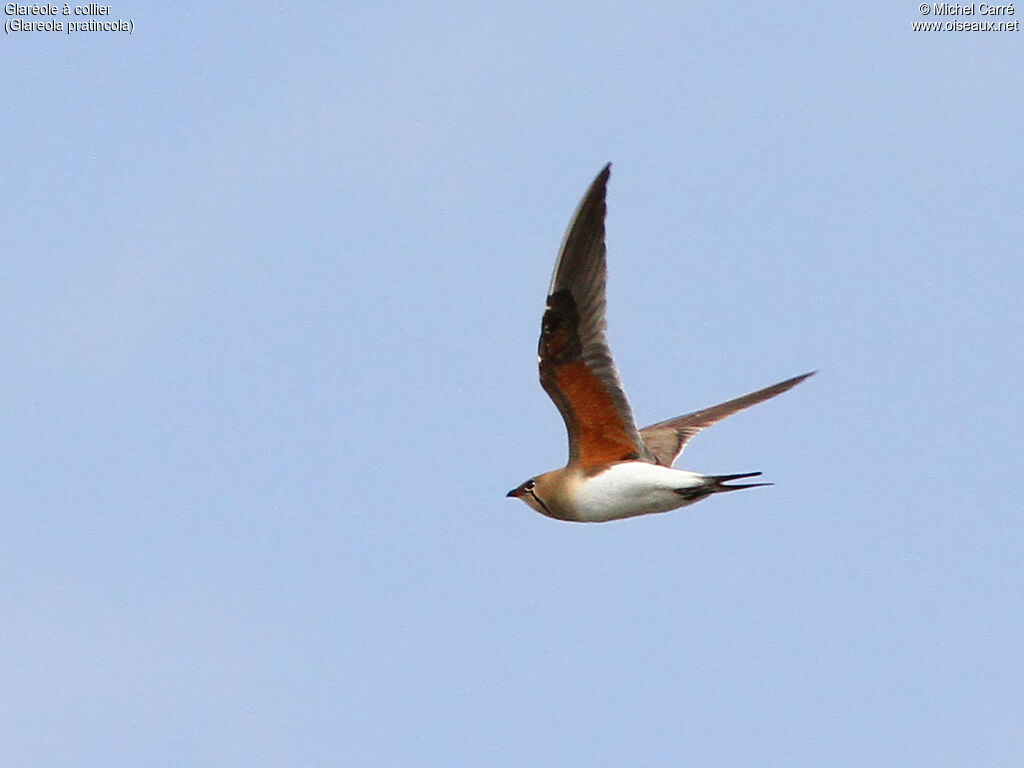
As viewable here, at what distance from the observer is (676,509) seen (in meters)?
15.9

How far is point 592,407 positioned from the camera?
1598cm

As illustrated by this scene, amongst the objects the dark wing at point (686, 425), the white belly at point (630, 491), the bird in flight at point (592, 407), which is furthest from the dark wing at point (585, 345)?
the dark wing at point (686, 425)

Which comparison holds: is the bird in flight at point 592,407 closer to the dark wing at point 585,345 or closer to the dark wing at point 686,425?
the dark wing at point 585,345

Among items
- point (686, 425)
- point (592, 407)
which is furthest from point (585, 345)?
point (686, 425)

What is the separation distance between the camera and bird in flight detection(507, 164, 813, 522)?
15.5m

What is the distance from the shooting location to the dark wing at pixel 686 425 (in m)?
17.8

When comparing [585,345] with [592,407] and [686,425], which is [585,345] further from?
[686,425]

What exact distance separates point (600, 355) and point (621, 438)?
0.80 m

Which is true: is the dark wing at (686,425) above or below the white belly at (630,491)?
above

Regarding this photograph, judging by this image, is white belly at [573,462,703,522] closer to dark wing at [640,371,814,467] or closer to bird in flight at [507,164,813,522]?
bird in flight at [507,164,813,522]

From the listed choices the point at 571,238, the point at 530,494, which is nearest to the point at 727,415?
the point at 530,494

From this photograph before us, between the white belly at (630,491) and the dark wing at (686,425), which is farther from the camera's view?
the dark wing at (686,425)

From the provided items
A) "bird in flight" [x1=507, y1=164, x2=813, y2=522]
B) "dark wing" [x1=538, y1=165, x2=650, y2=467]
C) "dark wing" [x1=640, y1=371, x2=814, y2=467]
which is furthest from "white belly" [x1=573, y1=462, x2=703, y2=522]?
"dark wing" [x1=640, y1=371, x2=814, y2=467]

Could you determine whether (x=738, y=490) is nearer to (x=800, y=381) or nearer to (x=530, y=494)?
(x=530, y=494)
